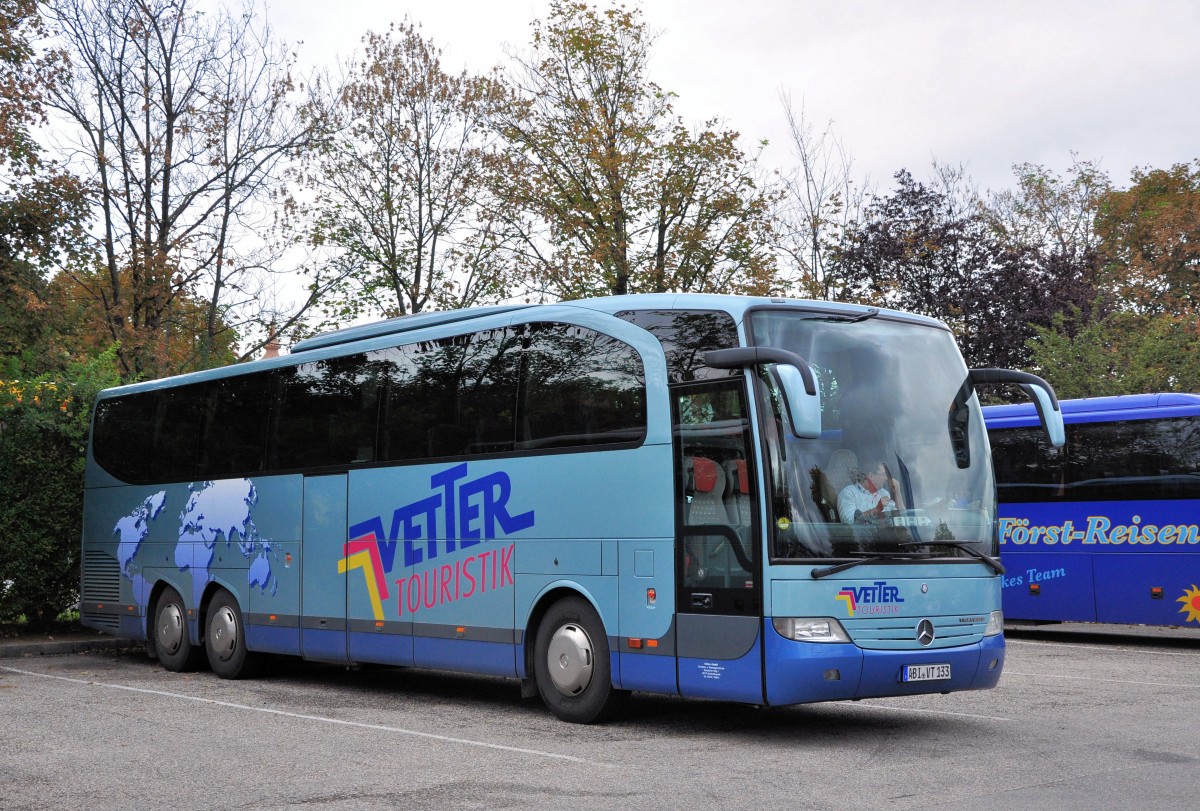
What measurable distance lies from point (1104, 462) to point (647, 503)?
10689mm

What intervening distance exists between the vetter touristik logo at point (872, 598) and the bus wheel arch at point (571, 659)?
203 centimetres

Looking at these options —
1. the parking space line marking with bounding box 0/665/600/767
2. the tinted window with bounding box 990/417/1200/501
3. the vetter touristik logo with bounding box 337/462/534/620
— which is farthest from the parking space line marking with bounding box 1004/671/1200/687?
the parking space line marking with bounding box 0/665/600/767

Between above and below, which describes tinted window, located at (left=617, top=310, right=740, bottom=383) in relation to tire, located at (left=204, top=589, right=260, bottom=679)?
above

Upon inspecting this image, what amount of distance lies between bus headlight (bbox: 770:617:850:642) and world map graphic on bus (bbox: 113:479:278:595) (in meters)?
7.13

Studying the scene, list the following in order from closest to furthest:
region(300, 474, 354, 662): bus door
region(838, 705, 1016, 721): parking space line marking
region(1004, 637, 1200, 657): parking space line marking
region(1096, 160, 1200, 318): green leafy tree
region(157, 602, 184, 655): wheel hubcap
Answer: region(838, 705, 1016, 721): parking space line marking < region(300, 474, 354, 662): bus door < region(157, 602, 184, 655): wheel hubcap < region(1004, 637, 1200, 657): parking space line marking < region(1096, 160, 1200, 318): green leafy tree

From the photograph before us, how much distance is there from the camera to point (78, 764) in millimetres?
9109

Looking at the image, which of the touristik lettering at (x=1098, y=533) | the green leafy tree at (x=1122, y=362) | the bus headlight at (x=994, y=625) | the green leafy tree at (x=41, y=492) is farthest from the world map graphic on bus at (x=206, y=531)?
the green leafy tree at (x=1122, y=362)

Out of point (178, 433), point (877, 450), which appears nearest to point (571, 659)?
point (877, 450)

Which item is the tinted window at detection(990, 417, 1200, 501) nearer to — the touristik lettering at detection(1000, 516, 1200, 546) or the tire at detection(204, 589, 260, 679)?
the touristik lettering at detection(1000, 516, 1200, 546)

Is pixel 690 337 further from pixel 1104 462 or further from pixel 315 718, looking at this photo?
pixel 1104 462

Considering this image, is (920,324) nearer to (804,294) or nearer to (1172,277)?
(804,294)

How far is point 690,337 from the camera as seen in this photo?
420 inches

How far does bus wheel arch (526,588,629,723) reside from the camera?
10938mm

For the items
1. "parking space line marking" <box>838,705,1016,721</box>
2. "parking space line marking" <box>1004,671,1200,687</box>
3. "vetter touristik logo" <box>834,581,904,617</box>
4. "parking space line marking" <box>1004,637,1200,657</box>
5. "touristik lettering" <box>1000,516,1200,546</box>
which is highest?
"touristik lettering" <box>1000,516,1200,546</box>
